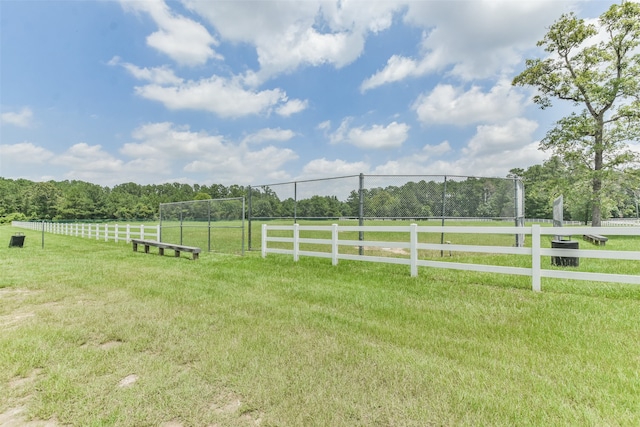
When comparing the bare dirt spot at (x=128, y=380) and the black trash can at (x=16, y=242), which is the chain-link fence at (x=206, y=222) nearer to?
the black trash can at (x=16, y=242)

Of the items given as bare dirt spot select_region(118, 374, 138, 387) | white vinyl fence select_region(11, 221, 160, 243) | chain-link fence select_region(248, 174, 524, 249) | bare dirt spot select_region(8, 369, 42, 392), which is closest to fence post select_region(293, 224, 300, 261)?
chain-link fence select_region(248, 174, 524, 249)

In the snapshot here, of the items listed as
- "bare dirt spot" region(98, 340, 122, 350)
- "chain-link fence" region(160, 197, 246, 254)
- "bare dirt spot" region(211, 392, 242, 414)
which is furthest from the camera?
"chain-link fence" region(160, 197, 246, 254)

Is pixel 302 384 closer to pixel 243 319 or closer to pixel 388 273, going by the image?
pixel 243 319

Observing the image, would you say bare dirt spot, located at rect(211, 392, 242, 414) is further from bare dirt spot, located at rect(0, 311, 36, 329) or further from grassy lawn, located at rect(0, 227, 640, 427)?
bare dirt spot, located at rect(0, 311, 36, 329)

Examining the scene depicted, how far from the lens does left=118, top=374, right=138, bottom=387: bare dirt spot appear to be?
2.48m

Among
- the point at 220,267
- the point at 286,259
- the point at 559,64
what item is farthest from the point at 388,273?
the point at 559,64

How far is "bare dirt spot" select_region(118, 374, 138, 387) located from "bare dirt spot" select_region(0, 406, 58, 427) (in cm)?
47

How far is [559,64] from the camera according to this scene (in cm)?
1917

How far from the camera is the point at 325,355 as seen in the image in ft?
9.53

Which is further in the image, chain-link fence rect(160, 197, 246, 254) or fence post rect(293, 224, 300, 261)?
chain-link fence rect(160, 197, 246, 254)

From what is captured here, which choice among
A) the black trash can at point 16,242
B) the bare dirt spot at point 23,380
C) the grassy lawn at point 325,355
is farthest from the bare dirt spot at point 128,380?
the black trash can at point 16,242

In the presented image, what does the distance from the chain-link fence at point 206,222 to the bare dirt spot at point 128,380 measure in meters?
7.52

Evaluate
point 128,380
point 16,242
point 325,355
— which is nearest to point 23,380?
point 128,380

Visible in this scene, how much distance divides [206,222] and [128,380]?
10028 mm
